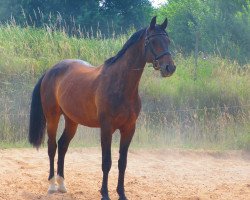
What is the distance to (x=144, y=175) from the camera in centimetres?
925

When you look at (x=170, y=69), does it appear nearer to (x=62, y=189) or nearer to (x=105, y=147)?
(x=105, y=147)

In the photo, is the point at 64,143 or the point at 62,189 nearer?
the point at 62,189

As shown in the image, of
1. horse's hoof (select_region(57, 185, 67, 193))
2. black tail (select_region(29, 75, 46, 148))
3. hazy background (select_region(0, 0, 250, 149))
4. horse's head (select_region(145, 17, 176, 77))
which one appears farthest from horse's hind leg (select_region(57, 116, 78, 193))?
hazy background (select_region(0, 0, 250, 149))

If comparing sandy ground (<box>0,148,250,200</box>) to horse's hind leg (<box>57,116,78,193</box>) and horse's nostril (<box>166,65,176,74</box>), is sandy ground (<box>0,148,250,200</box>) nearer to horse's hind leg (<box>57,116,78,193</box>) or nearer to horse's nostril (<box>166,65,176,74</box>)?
horse's hind leg (<box>57,116,78,193</box>)

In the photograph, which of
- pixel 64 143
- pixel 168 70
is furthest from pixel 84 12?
pixel 168 70

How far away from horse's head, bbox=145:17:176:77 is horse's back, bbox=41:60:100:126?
90 centimetres

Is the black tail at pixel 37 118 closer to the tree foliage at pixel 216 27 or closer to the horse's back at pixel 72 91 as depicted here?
the horse's back at pixel 72 91

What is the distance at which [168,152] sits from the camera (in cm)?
1148

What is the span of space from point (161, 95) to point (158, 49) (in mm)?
7030

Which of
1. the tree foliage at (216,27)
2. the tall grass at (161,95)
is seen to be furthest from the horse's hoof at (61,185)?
the tree foliage at (216,27)

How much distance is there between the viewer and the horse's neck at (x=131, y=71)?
7.05 metres

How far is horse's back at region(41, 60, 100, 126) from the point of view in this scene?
24.5ft

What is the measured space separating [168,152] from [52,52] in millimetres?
5112

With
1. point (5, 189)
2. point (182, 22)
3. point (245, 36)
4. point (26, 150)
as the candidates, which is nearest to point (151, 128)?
point (26, 150)
